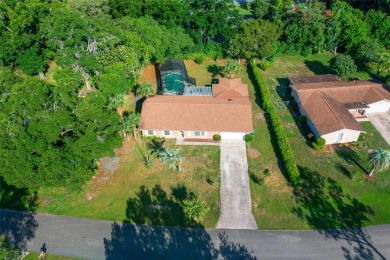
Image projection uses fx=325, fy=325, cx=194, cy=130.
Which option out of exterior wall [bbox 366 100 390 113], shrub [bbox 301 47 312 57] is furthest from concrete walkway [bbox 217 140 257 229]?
shrub [bbox 301 47 312 57]

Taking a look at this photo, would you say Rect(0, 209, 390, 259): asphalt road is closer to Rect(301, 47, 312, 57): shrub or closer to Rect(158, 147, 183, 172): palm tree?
Rect(158, 147, 183, 172): palm tree

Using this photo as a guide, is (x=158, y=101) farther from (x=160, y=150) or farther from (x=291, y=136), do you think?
(x=291, y=136)

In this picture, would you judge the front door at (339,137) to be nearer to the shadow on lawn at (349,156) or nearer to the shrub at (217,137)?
the shadow on lawn at (349,156)

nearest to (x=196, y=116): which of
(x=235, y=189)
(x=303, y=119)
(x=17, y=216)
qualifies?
(x=235, y=189)

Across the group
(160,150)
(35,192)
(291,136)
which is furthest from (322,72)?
(35,192)

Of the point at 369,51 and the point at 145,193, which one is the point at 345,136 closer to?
the point at 369,51
